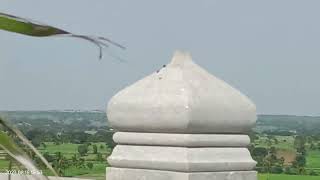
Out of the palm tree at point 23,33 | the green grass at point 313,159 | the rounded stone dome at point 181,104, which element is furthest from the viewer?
the green grass at point 313,159

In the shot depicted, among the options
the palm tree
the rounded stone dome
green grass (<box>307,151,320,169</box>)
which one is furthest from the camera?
green grass (<box>307,151,320,169</box>)

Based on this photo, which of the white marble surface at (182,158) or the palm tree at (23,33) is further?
the white marble surface at (182,158)

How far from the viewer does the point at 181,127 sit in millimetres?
3617

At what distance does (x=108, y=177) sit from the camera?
13.4 feet

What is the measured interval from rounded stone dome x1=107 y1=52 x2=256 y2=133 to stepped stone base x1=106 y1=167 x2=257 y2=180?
22 cm

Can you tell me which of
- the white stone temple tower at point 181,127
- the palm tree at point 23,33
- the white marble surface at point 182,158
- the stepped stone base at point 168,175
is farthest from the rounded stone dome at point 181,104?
the palm tree at point 23,33

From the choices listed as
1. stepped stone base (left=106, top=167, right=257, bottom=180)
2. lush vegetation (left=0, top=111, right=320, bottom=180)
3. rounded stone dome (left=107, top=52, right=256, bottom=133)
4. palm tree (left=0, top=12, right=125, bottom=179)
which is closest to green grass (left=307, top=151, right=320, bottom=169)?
lush vegetation (left=0, top=111, right=320, bottom=180)

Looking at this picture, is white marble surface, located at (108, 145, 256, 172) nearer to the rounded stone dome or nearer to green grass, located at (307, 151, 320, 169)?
the rounded stone dome

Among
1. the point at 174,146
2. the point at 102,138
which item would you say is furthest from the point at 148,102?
the point at 102,138

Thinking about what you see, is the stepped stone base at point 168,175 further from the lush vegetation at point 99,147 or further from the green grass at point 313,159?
the green grass at point 313,159

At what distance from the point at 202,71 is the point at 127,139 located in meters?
0.55

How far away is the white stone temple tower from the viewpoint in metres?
3.63

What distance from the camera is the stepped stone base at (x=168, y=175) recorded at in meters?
3.63

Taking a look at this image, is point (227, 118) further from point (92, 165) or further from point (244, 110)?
point (92, 165)
